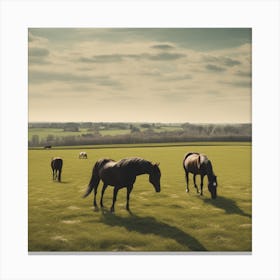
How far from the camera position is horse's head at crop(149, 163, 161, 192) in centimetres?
688

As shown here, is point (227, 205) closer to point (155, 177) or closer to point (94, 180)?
point (155, 177)

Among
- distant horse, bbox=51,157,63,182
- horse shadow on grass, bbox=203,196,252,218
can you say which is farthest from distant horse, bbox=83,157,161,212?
horse shadow on grass, bbox=203,196,252,218

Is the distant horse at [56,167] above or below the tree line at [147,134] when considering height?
below

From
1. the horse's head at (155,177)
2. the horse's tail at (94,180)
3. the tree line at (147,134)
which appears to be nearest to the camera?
the horse's head at (155,177)

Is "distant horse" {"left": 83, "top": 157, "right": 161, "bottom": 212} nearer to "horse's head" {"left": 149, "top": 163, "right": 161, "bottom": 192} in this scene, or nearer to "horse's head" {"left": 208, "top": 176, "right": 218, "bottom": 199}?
"horse's head" {"left": 149, "top": 163, "right": 161, "bottom": 192}

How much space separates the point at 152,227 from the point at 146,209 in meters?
0.41

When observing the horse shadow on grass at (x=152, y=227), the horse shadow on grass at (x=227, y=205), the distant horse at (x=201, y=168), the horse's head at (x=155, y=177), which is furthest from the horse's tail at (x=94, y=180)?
the horse shadow on grass at (x=227, y=205)

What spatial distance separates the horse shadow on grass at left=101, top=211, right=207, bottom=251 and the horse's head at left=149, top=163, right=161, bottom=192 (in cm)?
65

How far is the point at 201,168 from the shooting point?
23.8ft

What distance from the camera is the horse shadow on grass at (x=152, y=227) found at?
256 inches

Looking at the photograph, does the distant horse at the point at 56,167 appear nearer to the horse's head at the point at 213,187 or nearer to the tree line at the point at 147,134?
the tree line at the point at 147,134

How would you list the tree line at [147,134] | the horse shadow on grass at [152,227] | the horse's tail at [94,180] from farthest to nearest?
1. the tree line at [147,134]
2. the horse's tail at [94,180]
3. the horse shadow on grass at [152,227]

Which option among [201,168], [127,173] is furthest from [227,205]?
[127,173]
